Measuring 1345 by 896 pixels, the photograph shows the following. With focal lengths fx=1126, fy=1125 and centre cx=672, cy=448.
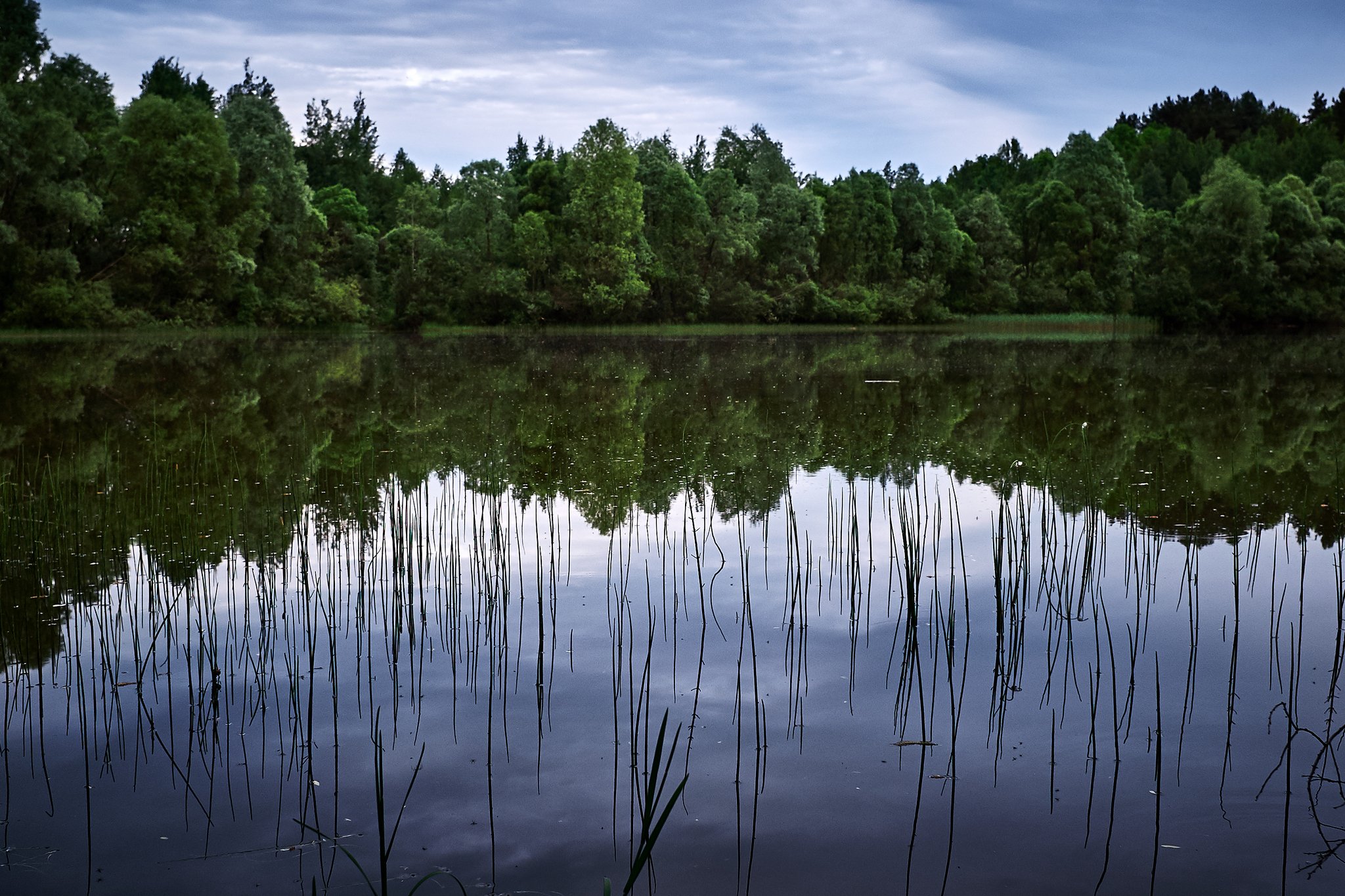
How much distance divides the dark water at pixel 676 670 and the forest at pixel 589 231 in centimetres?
3647

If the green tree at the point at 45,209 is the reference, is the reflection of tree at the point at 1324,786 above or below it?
below

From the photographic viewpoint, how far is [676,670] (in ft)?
19.7

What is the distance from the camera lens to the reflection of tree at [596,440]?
30.8ft

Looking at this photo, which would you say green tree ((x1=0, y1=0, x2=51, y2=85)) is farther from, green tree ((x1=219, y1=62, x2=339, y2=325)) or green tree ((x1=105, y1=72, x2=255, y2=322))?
green tree ((x1=219, y1=62, x2=339, y2=325))

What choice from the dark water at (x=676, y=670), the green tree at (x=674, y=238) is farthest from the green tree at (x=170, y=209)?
the dark water at (x=676, y=670)

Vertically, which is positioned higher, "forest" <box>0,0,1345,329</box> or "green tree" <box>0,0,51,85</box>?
"green tree" <box>0,0,51,85</box>

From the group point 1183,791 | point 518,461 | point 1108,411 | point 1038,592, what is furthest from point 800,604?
point 1108,411

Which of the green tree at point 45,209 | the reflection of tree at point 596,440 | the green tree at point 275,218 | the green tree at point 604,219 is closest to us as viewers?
the reflection of tree at point 596,440

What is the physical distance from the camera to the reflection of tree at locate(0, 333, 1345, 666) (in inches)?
369

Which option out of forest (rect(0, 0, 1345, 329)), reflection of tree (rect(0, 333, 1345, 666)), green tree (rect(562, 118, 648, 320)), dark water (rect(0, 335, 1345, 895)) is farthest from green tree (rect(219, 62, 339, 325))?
dark water (rect(0, 335, 1345, 895))

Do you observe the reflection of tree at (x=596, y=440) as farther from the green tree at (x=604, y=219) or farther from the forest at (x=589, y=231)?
the green tree at (x=604, y=219)

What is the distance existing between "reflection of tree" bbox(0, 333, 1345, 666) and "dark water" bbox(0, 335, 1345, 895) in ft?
0.34

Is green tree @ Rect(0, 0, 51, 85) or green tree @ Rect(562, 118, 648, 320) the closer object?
green tree @ Rect(0, 0, 51, 85)

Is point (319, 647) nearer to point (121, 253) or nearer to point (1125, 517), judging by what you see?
point (1125, 517)
